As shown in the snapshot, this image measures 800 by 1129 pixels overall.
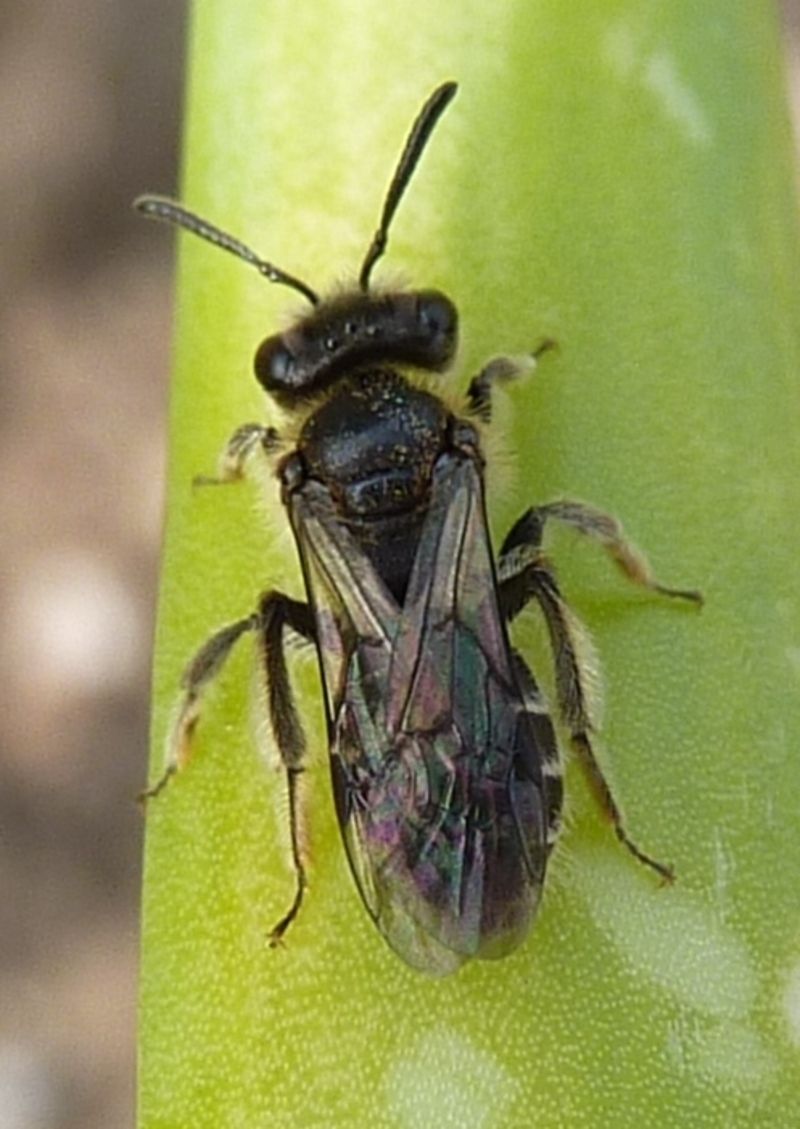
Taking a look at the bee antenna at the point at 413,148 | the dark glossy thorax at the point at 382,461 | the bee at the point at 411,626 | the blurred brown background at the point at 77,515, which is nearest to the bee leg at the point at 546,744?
the bee at the point at 411,626

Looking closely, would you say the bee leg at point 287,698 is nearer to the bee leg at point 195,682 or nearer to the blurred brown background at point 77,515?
the bee leg at point 195,682

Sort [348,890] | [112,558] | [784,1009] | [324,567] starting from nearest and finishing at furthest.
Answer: [784,1009] → [348,890] → [324,567] → [112,558]

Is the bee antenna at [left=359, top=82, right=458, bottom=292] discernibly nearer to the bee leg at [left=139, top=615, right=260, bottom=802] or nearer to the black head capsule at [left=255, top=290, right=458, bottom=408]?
the black head capsule at [left=255, top=290, right=458, bottom=408]

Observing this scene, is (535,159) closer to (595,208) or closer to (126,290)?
(595,208)

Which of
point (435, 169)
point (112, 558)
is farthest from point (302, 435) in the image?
point (112, 558)

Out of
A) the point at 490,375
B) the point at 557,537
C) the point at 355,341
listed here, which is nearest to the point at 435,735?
the point at 557,537

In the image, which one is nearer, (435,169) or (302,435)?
(435,169)

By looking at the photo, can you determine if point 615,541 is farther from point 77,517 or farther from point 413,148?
point 77,517
